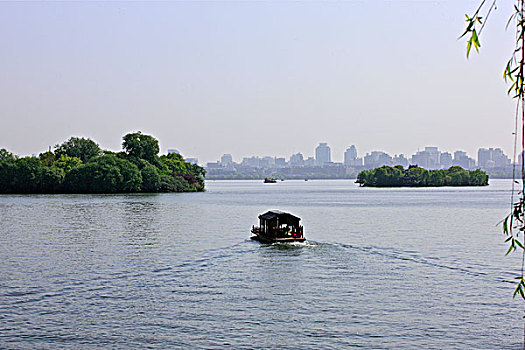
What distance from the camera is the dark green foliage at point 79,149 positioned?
485 feet

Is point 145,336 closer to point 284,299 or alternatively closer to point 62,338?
point 62,338

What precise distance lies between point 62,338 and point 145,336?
91.4 inches

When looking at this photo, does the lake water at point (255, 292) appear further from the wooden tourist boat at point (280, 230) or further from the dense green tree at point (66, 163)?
the dense green tree at point (66, 163)

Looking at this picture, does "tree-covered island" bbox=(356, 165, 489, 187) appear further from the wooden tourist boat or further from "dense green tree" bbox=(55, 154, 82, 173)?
the wooden tourist boat

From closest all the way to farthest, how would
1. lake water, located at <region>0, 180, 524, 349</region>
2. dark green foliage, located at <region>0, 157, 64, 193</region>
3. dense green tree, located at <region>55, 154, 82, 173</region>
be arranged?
lake water, located at <region>0, 180, 524, 349</region>
dark green foliage, located at <region>0, 157, 64, 193</region>
dense green tree, located at <region>55, 154, 82, 173</region>

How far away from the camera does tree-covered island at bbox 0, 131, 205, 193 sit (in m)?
119

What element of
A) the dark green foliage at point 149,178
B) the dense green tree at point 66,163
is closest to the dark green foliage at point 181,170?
the dark green foliage at point 149,178

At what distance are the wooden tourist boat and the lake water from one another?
1059mm

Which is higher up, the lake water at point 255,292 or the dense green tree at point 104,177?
the dense green tree at point 104,177

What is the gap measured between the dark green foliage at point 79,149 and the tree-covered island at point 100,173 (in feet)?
34.2

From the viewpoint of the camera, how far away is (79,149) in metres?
148

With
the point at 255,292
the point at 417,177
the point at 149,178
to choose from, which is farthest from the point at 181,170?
the point at 255,292

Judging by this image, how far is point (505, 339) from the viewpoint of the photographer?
1664cm

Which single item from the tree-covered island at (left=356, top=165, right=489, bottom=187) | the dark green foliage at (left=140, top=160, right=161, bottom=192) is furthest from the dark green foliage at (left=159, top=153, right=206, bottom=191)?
the tree-covered island at (left=356, top=165, right=489, bottom=187)
